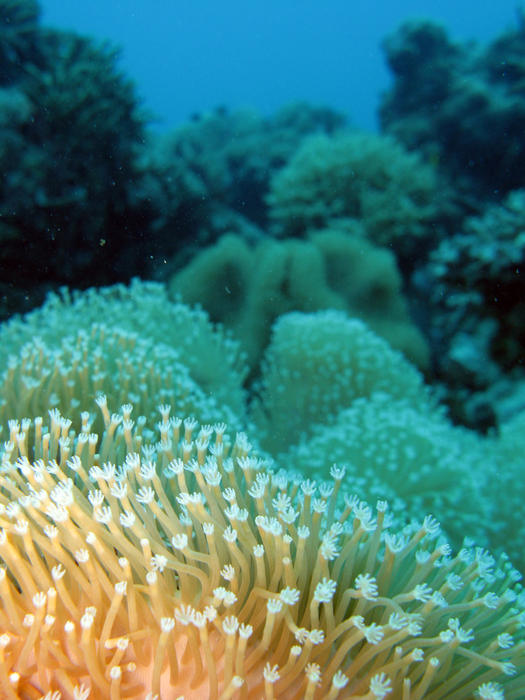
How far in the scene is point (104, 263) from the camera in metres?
5.72

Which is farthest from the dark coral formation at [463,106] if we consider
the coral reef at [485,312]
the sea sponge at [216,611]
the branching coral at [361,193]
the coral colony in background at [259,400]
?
the sea sponge at [216,611]

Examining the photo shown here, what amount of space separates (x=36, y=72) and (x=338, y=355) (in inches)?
164

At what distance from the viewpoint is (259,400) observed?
13.7 ft

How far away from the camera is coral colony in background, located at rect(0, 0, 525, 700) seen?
4.75ft

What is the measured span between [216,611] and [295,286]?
13.0 ft

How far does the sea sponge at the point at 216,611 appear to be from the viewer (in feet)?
4.51

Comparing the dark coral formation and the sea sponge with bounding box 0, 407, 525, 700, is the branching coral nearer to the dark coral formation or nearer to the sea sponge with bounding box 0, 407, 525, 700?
the dark coral formation

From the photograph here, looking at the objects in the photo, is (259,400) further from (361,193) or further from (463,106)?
(463,106)

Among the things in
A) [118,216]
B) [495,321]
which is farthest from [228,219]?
[495,321]

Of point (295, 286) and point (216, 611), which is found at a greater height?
point (295, 286)

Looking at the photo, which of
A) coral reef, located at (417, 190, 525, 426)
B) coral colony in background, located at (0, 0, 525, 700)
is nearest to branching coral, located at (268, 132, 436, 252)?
coral colony in background, located at (0, 0, 525, 700)

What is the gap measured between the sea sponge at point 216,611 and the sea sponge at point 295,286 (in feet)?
11.5

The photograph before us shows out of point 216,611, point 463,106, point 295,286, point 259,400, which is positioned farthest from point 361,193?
point 216,611

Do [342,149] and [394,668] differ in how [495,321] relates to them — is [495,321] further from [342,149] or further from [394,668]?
[394,668]
